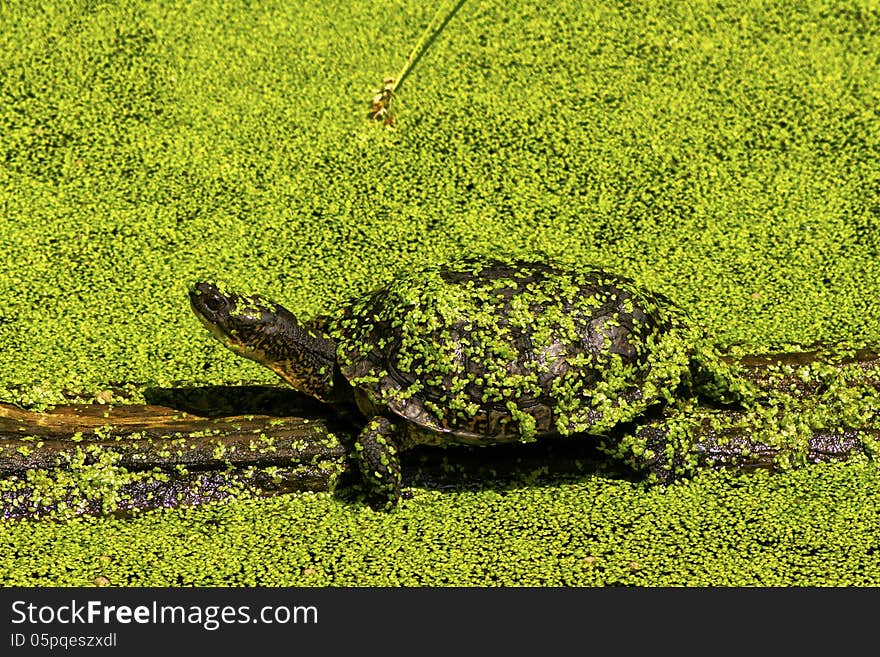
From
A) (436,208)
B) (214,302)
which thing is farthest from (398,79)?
(214,302)

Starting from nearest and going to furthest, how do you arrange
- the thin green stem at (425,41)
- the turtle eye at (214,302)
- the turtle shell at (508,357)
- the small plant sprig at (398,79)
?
the turtle shell at (508,357) < the turtle eye at (214,302) < the small plant sprig at (398,79) < the thin green stem at (425,41)

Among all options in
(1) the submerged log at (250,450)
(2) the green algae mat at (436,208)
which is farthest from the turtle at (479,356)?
(2) the green algae mat at (436,208)

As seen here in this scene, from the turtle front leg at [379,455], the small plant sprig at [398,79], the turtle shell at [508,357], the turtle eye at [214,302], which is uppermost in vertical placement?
the small plant sprig at [398,79]

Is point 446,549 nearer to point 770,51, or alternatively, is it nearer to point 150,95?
point 150,95

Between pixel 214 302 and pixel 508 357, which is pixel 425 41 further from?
pixel 508 357

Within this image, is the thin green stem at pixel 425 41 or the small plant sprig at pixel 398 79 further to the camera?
the thin green stem at pixel 425 41

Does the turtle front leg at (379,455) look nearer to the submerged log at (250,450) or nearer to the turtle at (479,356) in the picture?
the turtle at (479,356)

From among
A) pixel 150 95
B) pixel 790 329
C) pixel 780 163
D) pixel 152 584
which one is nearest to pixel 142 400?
pixel 152 584
